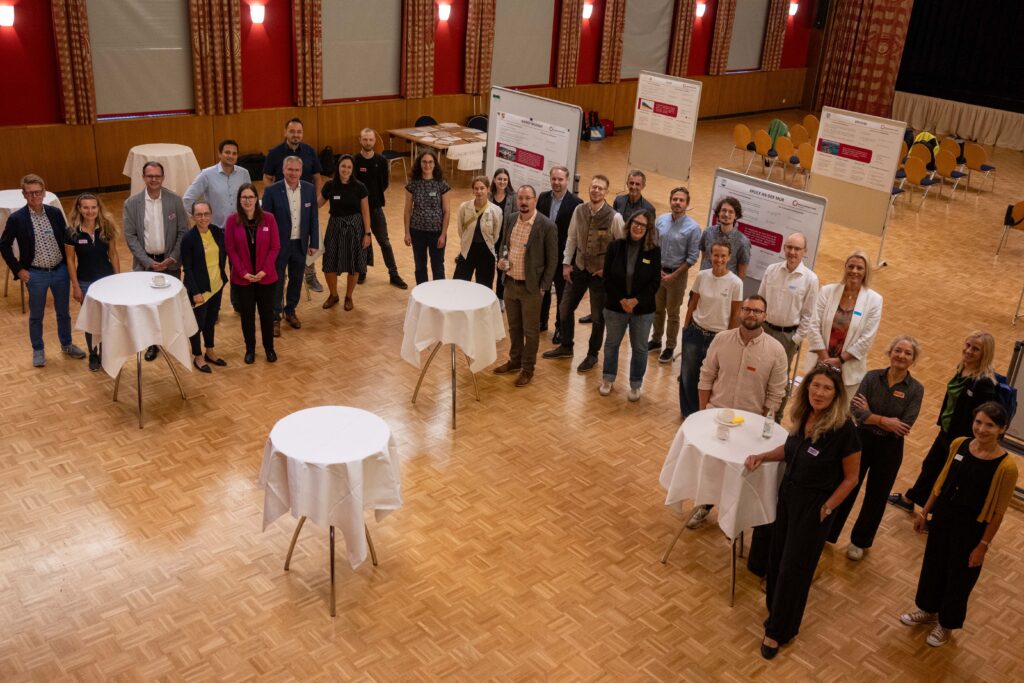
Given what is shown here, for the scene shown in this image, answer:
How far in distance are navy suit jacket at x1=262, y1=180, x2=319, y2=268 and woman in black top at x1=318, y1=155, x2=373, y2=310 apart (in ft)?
0.82

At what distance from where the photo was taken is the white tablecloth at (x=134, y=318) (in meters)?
6.50

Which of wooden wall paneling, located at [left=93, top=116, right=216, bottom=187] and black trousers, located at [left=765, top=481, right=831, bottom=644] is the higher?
wooden wall paneling, located at [left=93, top=116, right=216, bottom=187]

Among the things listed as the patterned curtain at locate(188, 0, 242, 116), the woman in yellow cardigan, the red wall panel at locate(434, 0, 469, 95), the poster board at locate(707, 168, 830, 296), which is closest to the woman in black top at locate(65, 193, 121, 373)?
the poster board at locate(707, 168, 830, 296)

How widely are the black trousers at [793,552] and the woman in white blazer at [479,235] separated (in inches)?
141

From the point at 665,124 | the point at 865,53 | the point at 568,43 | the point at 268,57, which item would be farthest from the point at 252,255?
the point at 865,53

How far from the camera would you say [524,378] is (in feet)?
24.9

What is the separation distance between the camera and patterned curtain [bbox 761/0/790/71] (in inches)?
757

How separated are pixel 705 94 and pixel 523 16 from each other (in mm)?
5198

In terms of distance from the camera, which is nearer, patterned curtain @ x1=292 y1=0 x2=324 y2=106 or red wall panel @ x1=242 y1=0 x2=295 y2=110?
red wall panel @ x1=242 y1=0 x2=295 y2=110

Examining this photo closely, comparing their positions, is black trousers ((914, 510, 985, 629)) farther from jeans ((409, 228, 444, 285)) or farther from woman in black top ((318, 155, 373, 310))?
woman in black top ((318, 155, 373, 310))

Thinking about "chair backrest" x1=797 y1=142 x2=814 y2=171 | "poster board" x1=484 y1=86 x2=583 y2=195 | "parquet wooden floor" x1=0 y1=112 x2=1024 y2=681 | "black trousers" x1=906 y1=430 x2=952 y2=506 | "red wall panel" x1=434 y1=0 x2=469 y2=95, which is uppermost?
"red wall panel" x1=434 y1=0 x2=469 y2=95

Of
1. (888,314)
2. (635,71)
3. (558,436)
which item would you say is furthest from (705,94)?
(558,436)

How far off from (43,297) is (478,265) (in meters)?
3.47

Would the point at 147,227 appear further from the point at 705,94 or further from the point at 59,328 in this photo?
the point at 705,94
